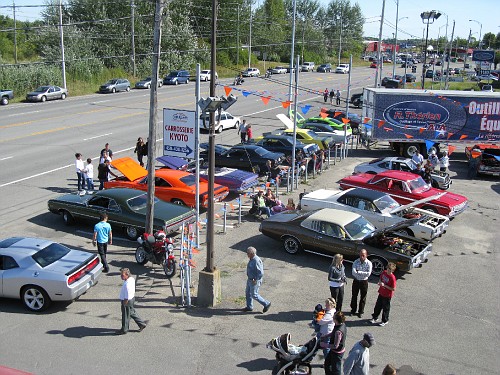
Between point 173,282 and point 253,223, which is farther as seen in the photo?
point 253,223

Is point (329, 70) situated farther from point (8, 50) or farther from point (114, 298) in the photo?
point (114, 298)

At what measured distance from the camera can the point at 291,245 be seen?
14500mm

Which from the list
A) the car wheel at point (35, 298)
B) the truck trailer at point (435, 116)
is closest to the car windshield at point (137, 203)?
the car wheel at point (35, 298)

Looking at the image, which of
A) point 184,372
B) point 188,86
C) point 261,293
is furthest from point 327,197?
point 188,86

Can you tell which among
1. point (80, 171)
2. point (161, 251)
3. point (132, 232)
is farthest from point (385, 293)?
point (80, 171)

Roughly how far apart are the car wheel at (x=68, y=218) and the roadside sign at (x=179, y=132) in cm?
388

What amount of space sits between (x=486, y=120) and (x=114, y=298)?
22067 mm

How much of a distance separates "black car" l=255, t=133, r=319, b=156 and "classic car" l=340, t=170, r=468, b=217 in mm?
5680

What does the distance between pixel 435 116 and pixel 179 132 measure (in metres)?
17.1

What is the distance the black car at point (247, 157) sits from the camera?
22.5 m

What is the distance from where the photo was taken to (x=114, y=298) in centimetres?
1195

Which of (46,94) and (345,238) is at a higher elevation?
(46,94)

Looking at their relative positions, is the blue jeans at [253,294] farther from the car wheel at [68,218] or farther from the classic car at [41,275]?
the car wheel at [68,218]

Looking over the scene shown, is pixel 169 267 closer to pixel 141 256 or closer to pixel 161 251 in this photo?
pixel 161 251
